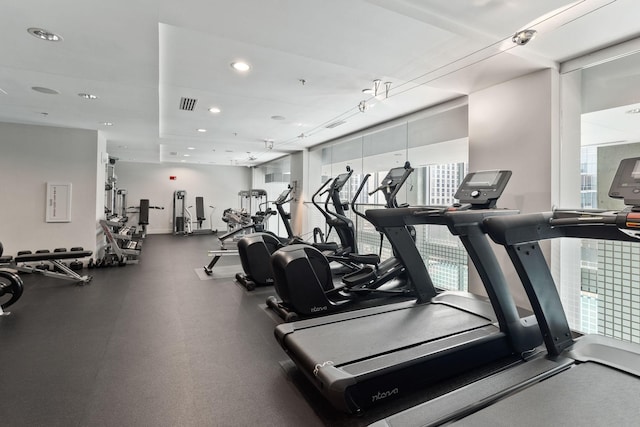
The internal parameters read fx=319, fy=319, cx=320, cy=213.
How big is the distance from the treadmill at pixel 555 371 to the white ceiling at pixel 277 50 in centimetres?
156

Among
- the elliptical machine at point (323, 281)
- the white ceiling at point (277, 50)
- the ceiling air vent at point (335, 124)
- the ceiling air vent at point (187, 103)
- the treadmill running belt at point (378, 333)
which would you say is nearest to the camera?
the treadmill running belt at point (378, 333)

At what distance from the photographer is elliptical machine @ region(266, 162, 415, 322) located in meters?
3.28

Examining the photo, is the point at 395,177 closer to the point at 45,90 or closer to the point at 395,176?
the point at 395,176

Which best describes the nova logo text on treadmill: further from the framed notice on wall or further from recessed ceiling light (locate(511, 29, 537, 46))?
the framed notice on wall

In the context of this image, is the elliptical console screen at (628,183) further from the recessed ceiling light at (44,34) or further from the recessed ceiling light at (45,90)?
the recessed ceiling light at (45,90)

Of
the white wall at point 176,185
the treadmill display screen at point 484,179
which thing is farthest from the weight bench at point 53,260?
the white wall at point 176,185

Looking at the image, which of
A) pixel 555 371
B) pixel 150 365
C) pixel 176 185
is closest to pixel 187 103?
pixel 150 365

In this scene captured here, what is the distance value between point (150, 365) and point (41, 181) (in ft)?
16.6

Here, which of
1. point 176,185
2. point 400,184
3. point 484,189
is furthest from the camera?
point 176,185

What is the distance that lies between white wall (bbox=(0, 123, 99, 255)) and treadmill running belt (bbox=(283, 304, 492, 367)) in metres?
5.49

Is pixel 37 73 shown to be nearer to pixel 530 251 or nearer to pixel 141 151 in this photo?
pixel 530 251

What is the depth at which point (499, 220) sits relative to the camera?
186 cm

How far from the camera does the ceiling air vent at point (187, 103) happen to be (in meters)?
4.52

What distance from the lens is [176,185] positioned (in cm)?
1225
